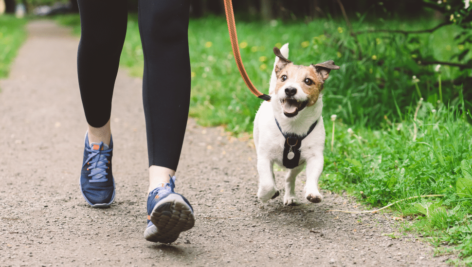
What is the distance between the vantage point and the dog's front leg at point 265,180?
2.47 meters

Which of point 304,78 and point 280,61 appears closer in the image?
point 304,78

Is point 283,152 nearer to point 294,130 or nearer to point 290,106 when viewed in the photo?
point 294,130

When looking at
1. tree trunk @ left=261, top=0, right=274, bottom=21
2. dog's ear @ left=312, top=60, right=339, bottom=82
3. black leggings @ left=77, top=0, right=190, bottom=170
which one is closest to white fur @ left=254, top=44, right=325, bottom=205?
dog's ear @ left=312, top=60, right=339, bottom=82

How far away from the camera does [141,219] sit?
2453mm

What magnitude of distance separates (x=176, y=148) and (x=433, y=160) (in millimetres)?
1592

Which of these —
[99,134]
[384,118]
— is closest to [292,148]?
[99,134]

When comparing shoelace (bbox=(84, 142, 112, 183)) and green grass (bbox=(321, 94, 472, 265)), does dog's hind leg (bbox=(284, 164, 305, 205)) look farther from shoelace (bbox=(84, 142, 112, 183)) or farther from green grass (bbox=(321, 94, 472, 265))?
shoelace (bbox=(84, 142, 112, 183))

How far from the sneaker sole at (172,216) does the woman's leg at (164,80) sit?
20 centimetres

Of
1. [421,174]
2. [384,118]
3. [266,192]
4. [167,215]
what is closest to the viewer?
[167,215]

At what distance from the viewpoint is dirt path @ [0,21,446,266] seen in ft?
6.64

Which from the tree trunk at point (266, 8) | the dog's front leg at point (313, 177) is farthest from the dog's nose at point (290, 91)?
the tree trunk at point (266, 8)

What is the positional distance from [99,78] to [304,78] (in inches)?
42.0

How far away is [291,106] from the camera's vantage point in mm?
2418

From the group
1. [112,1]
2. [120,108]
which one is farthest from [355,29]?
[112,1]
